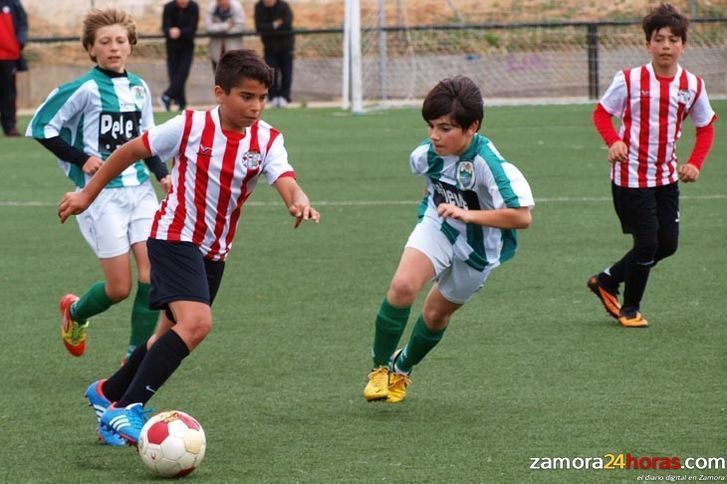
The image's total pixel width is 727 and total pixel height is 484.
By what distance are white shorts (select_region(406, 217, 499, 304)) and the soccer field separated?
0.47m

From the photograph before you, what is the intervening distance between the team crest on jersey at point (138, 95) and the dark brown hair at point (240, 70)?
4.73 feet

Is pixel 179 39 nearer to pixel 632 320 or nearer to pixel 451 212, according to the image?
pixel 632 320

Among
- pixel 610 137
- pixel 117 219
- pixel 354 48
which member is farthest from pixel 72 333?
pixel 354 48

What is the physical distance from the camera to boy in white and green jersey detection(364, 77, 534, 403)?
5180mm

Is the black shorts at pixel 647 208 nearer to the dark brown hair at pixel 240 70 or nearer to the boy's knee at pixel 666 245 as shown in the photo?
the boy's knee at pixel 666 245

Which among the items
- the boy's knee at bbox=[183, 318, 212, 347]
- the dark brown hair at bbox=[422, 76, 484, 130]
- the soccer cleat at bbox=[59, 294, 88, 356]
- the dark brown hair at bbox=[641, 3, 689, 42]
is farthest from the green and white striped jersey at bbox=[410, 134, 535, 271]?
the dark brown hair at bbox=[641, 3, 689, 42]

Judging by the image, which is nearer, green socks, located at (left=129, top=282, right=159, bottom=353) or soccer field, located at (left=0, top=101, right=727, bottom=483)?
soccer field, located at (left=0, top=101, right=727, bottom=483)

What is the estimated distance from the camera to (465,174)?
5281 mm

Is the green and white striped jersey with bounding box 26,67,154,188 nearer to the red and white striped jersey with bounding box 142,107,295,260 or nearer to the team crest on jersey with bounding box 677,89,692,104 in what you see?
the red and white striped jersey with bounding box 142,107,295,260

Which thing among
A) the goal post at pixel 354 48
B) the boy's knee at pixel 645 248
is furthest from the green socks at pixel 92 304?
the goal post at pixel 354 48

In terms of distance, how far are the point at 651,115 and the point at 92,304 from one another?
3084 millimetres

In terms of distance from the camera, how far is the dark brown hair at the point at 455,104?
204 inches

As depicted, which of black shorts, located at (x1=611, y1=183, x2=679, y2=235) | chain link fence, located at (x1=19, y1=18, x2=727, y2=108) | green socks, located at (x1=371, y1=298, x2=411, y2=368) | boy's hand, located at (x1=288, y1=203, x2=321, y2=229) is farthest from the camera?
chain link fence, located at (x1=19, y1=18, x2=727, y2=108)

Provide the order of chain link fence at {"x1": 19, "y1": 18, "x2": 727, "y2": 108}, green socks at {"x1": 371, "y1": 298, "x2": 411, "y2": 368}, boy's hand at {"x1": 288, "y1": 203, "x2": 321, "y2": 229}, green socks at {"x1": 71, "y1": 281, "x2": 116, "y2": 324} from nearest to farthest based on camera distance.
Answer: boy's hand at {"x1": 288, "y1": 203, "x2": 321, "y2": 229}
green socks at {"x1": 371, "y1": 298, "x2": 411, "y2": 368}
green socks at {"x1": 71, "y1": 281, "x2": 116, "y2": 324}
chain link fence at {"x1": 19, "y1": 18, "x2": 727, "y2": 108}
